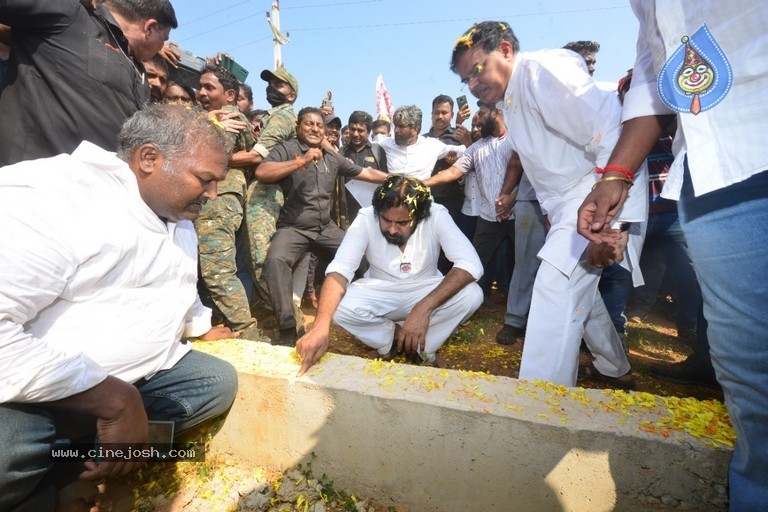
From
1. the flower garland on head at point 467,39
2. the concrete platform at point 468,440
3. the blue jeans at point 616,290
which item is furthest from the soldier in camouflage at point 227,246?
the blue jeans at point 616,290

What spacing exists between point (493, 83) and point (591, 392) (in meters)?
1.91

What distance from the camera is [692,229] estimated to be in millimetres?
1206

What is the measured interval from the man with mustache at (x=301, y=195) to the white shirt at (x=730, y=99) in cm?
339

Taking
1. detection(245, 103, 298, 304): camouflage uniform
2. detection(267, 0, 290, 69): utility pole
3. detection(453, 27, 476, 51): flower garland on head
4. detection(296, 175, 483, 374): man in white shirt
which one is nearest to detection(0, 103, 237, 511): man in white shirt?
detection(296, 175, 483, 374): man in white shirt

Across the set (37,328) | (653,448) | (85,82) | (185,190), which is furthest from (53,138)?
(653,448)

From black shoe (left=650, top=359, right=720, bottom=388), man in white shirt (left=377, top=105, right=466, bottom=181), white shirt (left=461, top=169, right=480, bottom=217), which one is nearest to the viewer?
black shoe (left=650, top=359, right=720, bottom=388)

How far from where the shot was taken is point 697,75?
1115mm

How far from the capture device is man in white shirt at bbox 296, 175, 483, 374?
2.92 meters

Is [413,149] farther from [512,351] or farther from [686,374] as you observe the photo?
[686,374]

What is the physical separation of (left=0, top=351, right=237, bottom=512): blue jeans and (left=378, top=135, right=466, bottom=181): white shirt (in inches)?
155

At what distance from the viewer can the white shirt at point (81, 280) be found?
47.2 inches

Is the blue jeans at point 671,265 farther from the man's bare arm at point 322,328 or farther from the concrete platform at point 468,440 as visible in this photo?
the man's bare arm at point 322,328

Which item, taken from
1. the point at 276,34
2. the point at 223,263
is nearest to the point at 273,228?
the point at 223,263

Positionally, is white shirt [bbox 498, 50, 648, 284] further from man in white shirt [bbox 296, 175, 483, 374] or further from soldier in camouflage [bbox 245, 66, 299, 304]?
soldier in camouflage [bbox 245, 66, 299, 304]
